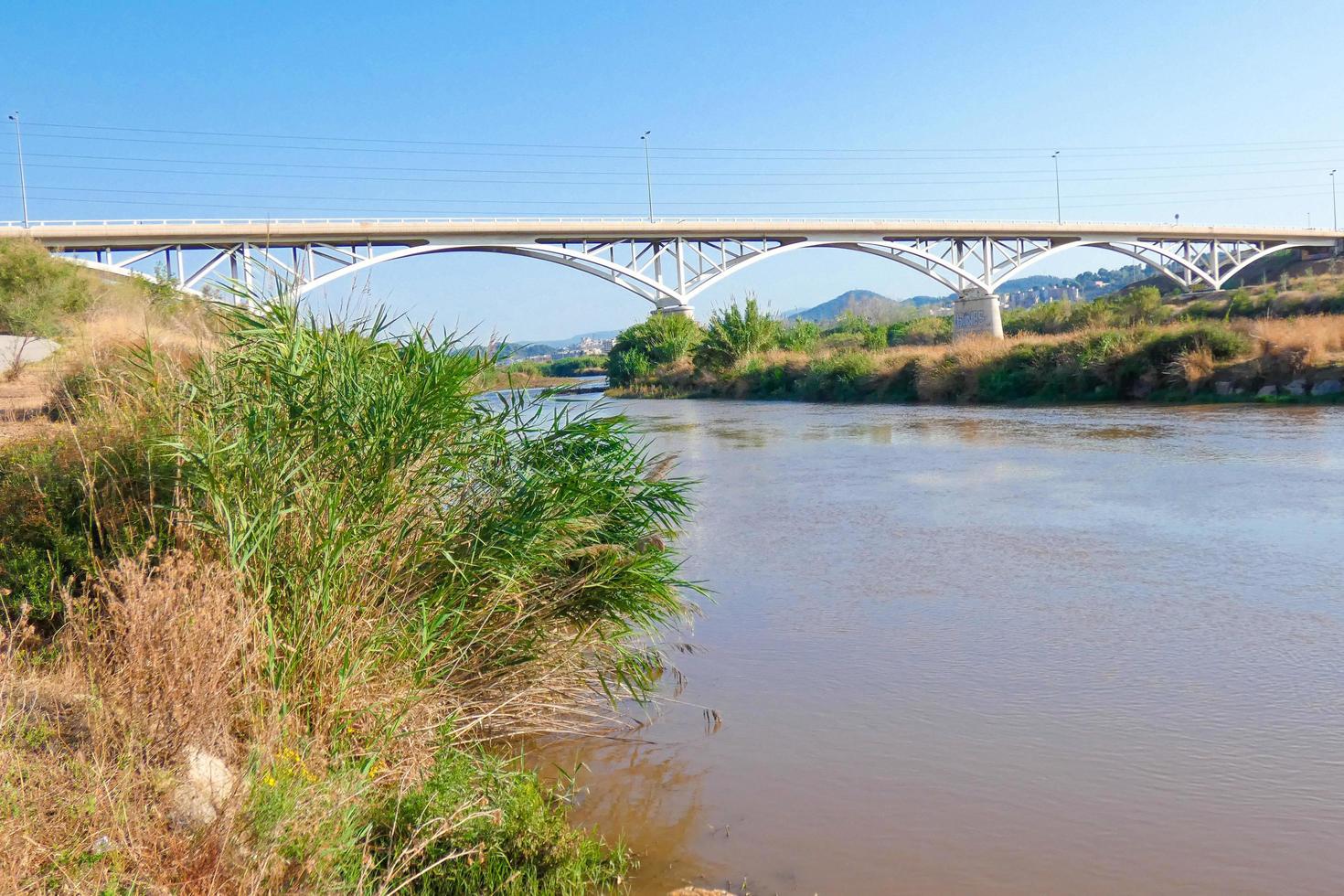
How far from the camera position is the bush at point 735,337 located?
123 feet

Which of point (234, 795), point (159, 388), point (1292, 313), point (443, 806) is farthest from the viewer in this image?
point (1292, 313)

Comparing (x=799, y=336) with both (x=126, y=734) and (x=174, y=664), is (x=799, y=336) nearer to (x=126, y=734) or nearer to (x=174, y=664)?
(x=174, y=664)

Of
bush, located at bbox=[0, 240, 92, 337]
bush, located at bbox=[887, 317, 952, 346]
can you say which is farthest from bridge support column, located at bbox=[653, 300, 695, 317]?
bush, located at bbox=[0, 240, 92, 337]

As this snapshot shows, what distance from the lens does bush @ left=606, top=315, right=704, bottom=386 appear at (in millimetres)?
41312

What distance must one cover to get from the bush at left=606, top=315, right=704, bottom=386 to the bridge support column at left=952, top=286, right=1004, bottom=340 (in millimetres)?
13174

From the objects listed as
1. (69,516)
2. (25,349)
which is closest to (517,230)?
(25,349)

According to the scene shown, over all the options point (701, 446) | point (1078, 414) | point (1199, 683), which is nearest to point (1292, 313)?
point (1078, 414)

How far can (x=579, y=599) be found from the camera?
4.59 m

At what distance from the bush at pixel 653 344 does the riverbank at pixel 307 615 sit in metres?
35.9

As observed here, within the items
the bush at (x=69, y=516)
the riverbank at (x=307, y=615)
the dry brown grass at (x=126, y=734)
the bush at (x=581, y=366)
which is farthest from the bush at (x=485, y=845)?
the bush at (x=581, y=366)

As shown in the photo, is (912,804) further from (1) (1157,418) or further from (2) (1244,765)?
(1) (1157,418)

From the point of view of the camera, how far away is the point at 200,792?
2701mm

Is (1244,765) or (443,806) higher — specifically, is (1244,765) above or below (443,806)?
below

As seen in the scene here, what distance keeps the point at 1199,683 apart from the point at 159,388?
15.5ft
